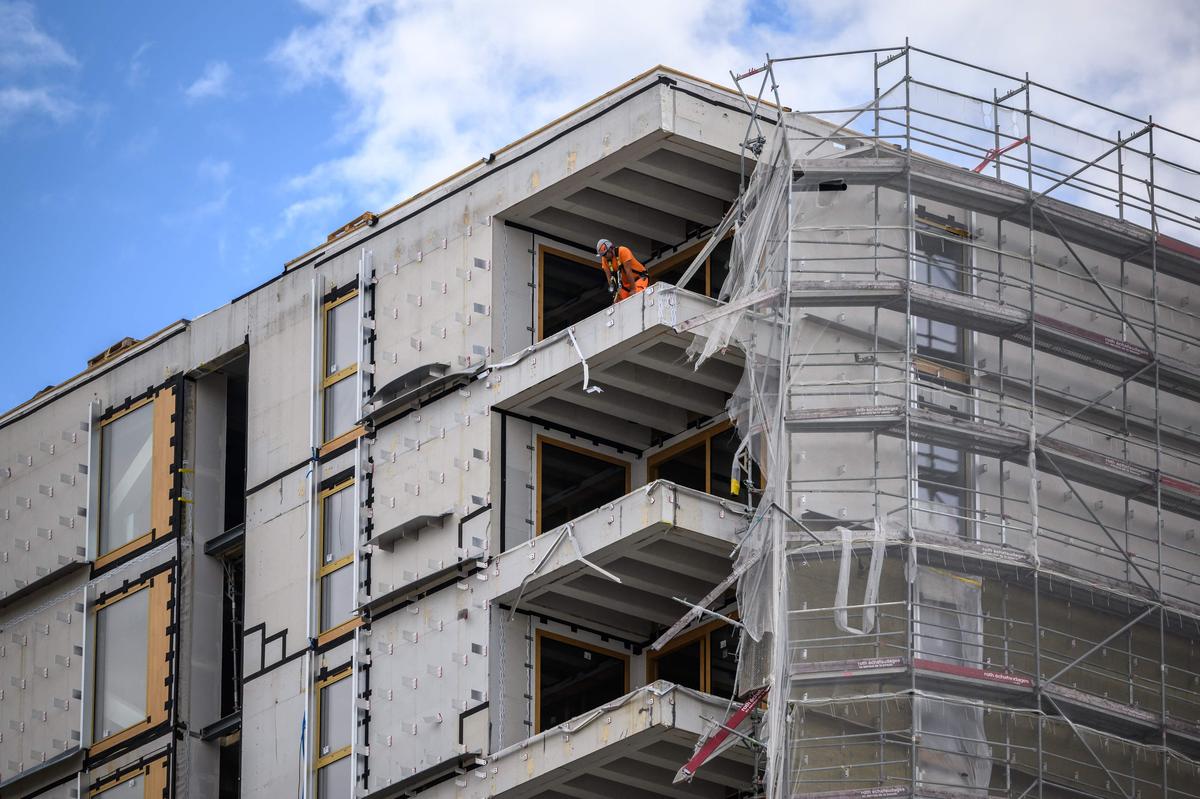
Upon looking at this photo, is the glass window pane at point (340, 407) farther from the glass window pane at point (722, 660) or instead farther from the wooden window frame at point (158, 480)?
the glass window pane at point (722, 660)

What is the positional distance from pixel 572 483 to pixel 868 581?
9.13 meters

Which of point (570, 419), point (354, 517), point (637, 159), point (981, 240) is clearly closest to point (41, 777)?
point (354, 517)

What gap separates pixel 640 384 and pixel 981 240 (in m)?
7.61

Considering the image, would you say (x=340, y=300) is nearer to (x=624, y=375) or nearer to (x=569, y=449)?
(x=569, y=449)

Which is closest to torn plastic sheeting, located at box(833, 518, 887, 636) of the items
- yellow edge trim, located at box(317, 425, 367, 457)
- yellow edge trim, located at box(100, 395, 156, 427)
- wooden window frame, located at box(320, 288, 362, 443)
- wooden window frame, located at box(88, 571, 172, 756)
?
yellow edge trim, located at box(317, 425, 367, 457)

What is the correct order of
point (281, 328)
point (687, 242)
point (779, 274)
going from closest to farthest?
point (779, 274)
point (687, 242)
point (281, 328)

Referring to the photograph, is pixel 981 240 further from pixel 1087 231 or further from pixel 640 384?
pixel 640 384

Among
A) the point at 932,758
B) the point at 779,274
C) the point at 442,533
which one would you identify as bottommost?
the point at 932,758

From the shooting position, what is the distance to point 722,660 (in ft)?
180

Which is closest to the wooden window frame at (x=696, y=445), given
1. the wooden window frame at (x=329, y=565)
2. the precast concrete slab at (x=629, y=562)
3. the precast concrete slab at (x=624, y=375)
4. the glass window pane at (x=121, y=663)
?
the precast concrete slab at (x=624, y=375)

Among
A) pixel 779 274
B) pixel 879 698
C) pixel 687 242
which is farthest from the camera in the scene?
pixel 687 242

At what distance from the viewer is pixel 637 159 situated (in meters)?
55.2

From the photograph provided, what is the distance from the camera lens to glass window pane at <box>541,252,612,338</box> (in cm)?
5819

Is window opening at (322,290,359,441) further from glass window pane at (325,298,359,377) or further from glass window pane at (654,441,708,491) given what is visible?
glass window pane at (654,441,708,491)
